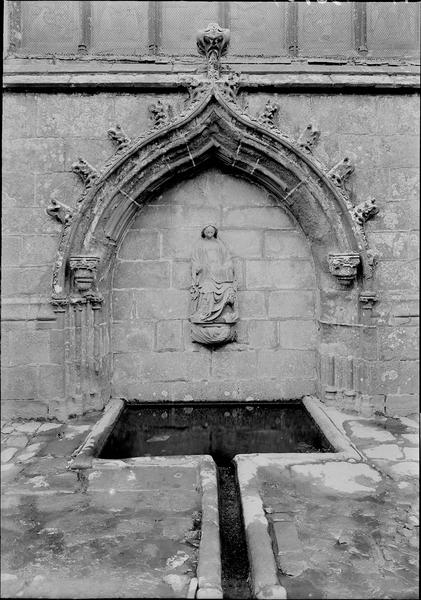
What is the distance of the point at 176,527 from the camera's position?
3.07 m

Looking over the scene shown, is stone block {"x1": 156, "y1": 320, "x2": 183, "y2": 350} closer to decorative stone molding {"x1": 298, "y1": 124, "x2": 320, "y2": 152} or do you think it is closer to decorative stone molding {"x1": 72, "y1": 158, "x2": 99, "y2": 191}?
decorative stone molding {"x1": 72, "y1": 158, "x2": 99, "y2": 191}

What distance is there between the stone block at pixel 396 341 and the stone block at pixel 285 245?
1.27 meters

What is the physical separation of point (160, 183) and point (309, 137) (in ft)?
5.63

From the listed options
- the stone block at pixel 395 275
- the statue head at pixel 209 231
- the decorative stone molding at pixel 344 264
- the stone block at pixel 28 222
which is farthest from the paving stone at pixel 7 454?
the stone block at pixel 395 275

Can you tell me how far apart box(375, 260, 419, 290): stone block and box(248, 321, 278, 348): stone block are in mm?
1310

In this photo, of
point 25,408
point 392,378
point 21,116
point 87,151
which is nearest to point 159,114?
point 87,151

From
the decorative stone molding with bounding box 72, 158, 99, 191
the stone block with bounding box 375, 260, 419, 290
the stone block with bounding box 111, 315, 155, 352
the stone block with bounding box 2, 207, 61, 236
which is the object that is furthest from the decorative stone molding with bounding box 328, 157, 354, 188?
the stone block with bounding box 2, 207, 61, 236

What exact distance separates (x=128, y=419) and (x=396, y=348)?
3053 millimetres

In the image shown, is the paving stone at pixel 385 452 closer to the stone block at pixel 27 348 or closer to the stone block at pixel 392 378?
the stone block at pixel 392 378

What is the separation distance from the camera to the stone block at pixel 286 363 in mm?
5871

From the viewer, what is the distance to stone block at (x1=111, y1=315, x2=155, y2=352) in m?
5.79

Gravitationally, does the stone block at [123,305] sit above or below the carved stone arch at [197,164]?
below

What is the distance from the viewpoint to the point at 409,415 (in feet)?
17.5

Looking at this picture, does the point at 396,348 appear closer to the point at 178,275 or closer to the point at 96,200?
the point at 178,275
